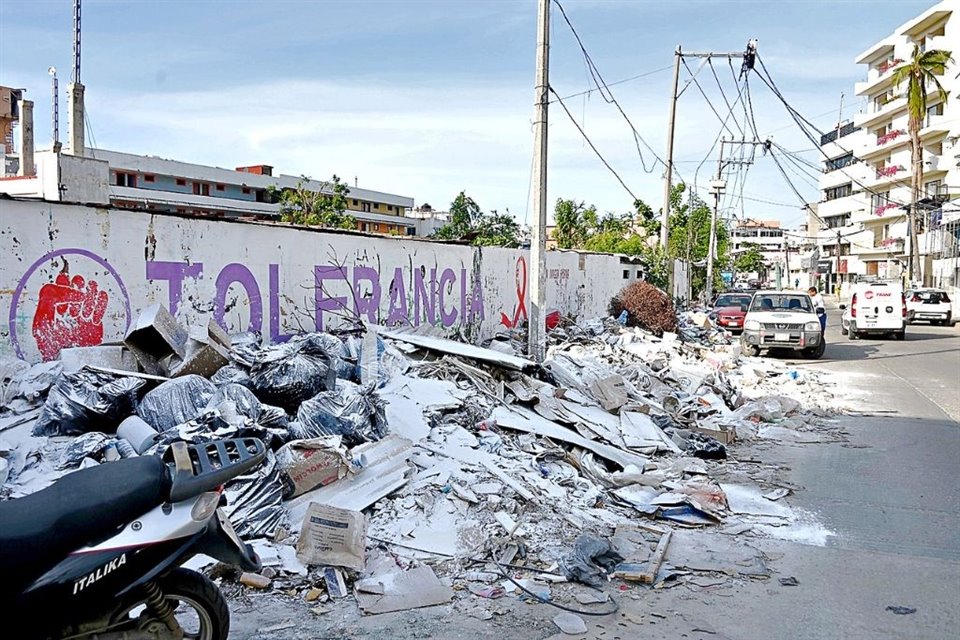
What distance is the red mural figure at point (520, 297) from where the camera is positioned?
754 inches

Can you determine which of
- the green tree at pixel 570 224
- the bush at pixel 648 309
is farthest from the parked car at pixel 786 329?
the green tree at pixel 570 224

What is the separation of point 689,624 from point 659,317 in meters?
18.2

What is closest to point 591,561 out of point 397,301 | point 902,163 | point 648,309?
point 397,301

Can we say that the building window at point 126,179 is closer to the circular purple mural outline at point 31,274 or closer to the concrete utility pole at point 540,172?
the concrete utility pole at point 540,172

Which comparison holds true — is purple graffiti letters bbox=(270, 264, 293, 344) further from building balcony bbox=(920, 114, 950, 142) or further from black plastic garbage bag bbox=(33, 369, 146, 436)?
building balcony bbox=(920, 114, 950, 142)

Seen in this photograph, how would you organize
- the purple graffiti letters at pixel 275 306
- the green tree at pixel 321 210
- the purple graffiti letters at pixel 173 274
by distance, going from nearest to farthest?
the purple graffiti letters at pixel 173 274
the purple graffiti letters at pixel 275 306
the green tree at pixel 321 210

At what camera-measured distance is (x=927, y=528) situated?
645cm

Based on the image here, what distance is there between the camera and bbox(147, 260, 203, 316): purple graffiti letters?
9.12 metres

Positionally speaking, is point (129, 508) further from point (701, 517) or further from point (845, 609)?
point (701, 517)

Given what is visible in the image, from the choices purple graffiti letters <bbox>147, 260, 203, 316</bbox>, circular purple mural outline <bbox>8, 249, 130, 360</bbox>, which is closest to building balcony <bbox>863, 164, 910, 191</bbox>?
purple graffiti letters <bbox>147, 260, 203, 316</bbox>

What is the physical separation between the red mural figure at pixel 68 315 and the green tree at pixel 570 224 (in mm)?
37561

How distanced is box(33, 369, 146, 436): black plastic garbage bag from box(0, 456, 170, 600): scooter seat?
3265mm

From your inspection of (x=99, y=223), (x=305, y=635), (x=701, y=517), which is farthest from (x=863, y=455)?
(x=99, y=223)

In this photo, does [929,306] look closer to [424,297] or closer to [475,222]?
[475,222]
